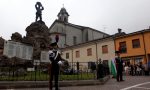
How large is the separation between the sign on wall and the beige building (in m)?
20.3

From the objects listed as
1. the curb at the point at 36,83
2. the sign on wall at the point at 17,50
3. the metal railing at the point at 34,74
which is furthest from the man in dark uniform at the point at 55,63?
the sign on wall at the point at 17,50

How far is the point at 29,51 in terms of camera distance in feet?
56.3

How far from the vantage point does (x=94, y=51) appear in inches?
1521

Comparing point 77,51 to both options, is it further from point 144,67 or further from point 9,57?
point 9,57

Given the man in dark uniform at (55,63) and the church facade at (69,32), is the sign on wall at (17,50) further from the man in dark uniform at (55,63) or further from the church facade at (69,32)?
the church facade at (69,32)

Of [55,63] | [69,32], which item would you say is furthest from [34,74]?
[69,32]

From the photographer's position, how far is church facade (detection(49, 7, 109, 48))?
52750 millimetres

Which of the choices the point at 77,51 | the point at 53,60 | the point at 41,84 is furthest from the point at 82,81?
the point at 77,51

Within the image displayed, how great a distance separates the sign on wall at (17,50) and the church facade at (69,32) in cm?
3420

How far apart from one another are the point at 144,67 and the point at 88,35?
3505 cm

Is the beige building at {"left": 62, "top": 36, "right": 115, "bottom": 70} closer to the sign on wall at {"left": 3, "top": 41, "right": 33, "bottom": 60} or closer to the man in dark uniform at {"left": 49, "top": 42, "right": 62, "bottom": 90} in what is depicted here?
the sign on wall at {"left": 3, "top": 41, "right": 33, "bottom": 60}

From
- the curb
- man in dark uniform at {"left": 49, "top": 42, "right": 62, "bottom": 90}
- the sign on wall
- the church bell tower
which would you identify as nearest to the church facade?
the church bell tower

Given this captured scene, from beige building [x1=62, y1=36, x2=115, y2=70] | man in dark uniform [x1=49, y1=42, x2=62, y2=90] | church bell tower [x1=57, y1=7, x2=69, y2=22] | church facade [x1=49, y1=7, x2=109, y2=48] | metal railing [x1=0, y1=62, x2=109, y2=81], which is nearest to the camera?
man in dark uniform [x1=49, y1=42, x2=62, y2=90]

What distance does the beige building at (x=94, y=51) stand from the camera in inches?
1410
